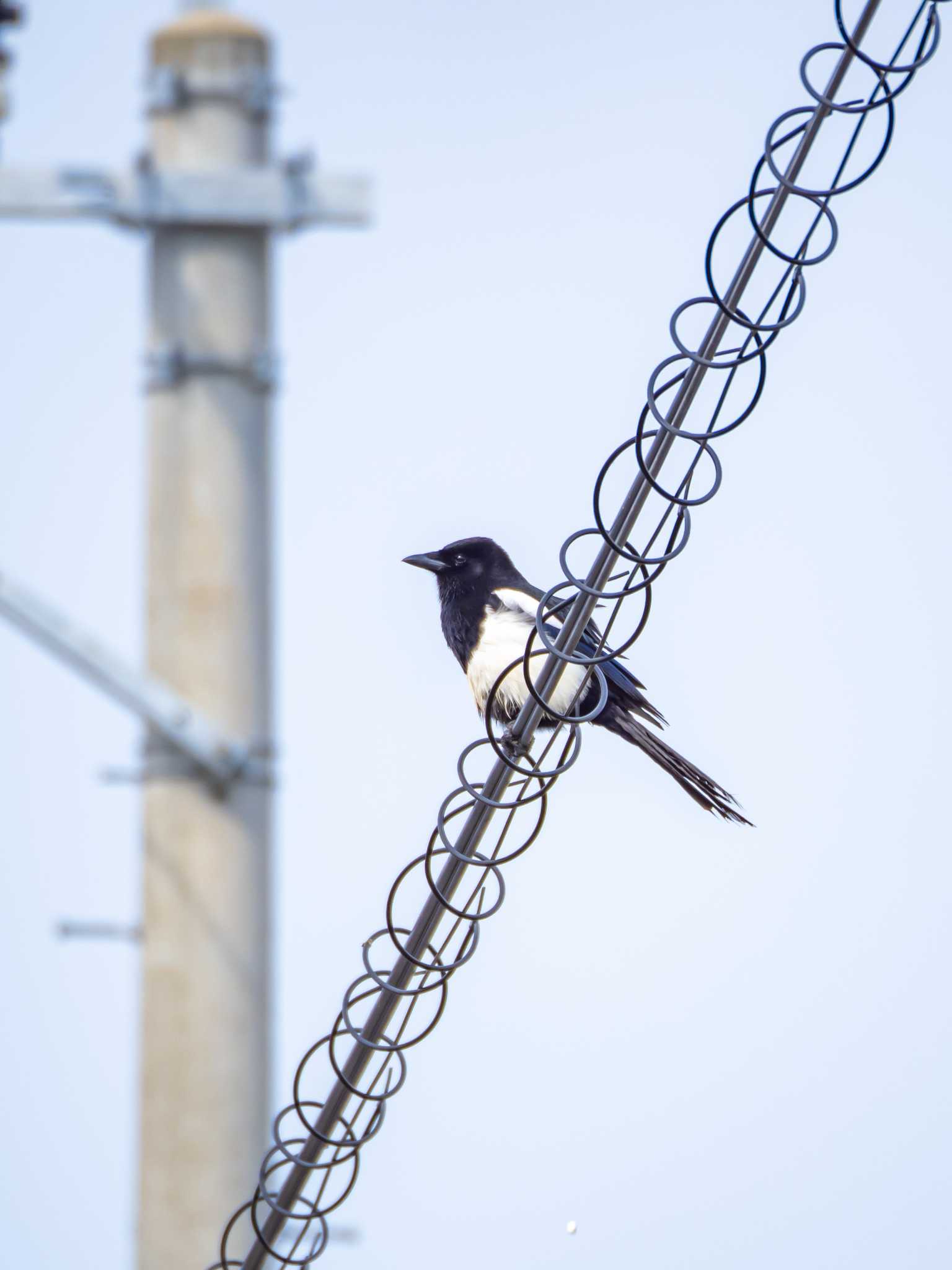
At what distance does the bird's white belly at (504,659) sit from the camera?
215 inches

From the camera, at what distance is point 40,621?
9.25m

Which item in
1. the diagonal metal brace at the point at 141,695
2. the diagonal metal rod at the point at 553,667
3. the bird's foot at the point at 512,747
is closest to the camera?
the diagonal metal rod at the point at 553,667

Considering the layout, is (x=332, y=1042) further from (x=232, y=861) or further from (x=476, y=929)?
(x=232, y=861)

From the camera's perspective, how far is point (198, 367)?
10273mm

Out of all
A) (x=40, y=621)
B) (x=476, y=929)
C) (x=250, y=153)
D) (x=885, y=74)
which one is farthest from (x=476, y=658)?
(x=250, y=153)

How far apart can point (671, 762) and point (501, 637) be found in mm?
739

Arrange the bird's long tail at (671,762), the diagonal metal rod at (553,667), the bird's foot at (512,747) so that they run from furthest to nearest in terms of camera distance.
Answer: the bird's long tail at (671,762), the bird's foot at (512,747), the diagonal metal rod at (553,667)

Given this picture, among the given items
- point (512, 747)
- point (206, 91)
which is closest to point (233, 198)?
point (206, 91)

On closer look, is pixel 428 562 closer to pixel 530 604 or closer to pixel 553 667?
pixel 530 604

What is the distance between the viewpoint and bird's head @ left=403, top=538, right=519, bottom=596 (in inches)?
224

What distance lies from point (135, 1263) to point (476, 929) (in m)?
7.17

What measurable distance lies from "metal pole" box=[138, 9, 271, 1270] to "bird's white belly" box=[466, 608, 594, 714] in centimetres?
469

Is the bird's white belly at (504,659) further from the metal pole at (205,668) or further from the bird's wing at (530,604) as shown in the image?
the metal pole at (205,668)

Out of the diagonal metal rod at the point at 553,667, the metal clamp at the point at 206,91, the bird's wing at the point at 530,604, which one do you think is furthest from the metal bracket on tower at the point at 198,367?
the diagonal metal rod at the point at 553,667
